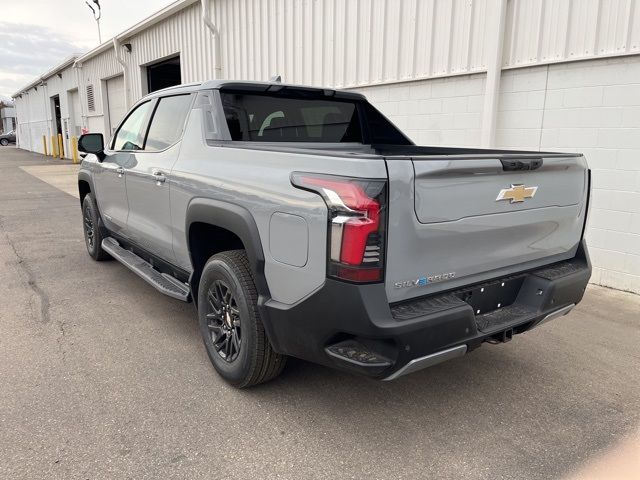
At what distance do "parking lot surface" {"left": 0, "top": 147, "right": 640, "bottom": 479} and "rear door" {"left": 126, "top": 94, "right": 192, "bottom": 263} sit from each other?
733 mm

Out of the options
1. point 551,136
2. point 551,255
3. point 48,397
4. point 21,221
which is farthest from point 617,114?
point 21,221

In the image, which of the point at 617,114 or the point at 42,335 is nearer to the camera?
the point at 42,335

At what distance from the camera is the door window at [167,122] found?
3842 millimetres

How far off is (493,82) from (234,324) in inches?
178

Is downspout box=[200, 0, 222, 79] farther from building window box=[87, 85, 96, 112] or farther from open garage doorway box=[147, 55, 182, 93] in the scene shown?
building window box=[87, 85, 96, 112]

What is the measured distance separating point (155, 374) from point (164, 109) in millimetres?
2161

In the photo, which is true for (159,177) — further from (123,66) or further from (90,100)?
(90,100)

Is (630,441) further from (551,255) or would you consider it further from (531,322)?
(551,255)

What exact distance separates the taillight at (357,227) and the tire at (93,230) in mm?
4310

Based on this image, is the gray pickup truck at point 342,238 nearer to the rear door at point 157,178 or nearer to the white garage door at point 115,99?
the rear door at point 157,178

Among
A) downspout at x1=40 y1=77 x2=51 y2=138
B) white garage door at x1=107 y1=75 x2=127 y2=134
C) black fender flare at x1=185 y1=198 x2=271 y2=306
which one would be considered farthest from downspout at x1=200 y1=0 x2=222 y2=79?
downspout at x1=40 y1=77 x2=51 y2=138

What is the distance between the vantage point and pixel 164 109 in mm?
4230

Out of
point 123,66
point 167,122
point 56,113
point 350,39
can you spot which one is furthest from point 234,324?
point 56,113

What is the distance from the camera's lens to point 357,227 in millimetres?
2184
